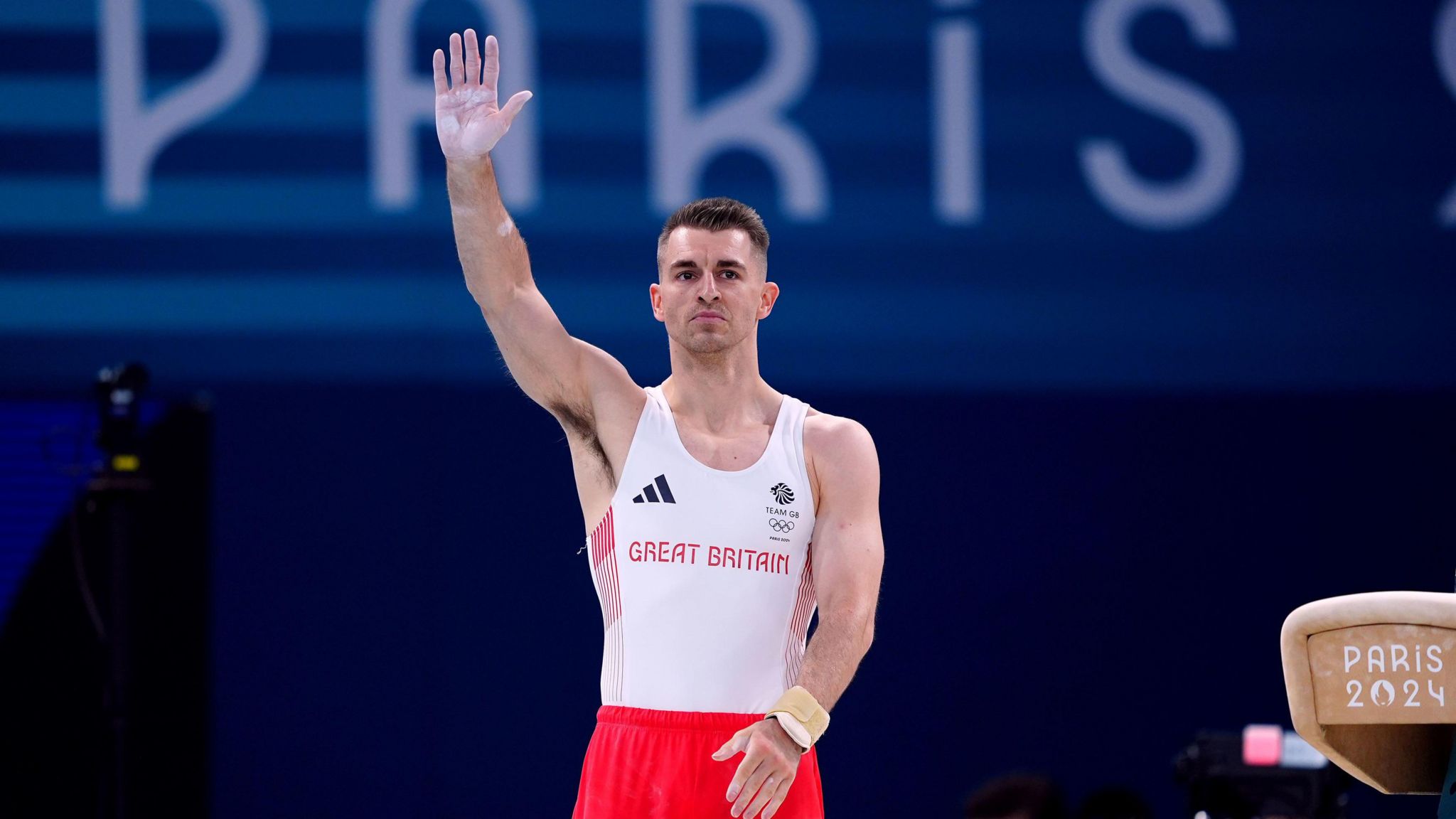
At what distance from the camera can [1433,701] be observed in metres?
2.13

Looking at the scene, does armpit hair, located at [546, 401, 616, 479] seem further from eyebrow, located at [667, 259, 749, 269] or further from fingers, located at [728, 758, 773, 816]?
fingers, located at [728, 758, 773, 816]

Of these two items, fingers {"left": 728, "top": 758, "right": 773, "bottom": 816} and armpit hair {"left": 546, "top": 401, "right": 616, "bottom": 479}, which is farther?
armpit hair {"left": 546, "top": 401, "right": 616, "bottom": 479}

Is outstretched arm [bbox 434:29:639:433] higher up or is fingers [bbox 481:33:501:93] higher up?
fingers [bbox 481:33:501:93]

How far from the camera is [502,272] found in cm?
329

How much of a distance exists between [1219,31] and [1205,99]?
0.92ft

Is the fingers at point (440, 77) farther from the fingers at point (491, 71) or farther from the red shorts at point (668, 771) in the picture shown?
the red shorts at point (668, 771)

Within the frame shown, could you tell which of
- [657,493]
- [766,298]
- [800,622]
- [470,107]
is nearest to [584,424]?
[657,493]

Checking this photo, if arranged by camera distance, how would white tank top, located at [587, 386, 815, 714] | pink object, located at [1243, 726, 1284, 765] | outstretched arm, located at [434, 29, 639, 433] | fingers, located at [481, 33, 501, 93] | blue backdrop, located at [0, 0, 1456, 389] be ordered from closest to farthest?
white tank top, located at [587, 386, 815, 714], outstretched arm, located at [434, 29, 639, 433], fingers, located at [481, 33, 501, 93], pink object, located at [1243, 726, 1284, 765], blue backdrop, located at [0, 0, 1456, 389]

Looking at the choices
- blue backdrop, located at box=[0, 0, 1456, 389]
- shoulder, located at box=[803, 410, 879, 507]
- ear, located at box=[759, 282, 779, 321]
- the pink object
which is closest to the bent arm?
shoulder, located at box=[803, 410, 879, 507]

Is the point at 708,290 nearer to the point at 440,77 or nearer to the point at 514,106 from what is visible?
the point at 514,106

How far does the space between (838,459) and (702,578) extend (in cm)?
38

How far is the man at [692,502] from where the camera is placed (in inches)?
124

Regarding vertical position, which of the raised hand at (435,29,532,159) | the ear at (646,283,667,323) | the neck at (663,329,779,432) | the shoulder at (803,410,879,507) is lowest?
the shoulder at (803,410,879,507)

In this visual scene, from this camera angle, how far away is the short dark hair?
337cm
